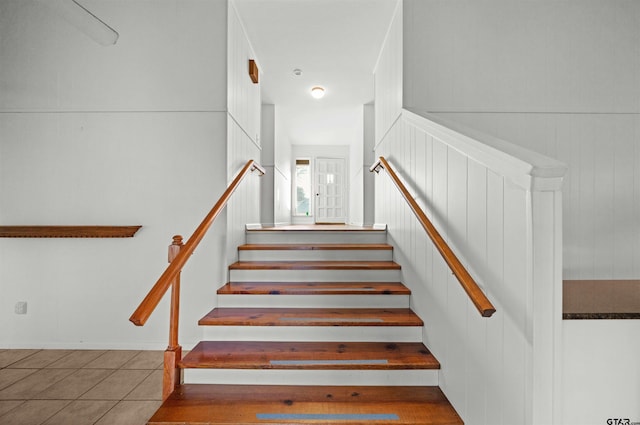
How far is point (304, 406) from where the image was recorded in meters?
1.73

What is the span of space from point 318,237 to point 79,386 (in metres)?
2.13

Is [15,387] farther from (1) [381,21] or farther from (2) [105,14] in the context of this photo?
(1) [381,21]

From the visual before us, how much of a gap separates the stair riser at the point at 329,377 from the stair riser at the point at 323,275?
953 millimetres

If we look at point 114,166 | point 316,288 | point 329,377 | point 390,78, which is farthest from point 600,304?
point 114,166

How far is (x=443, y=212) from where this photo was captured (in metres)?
1.93

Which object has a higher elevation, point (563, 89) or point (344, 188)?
point (563, 89)

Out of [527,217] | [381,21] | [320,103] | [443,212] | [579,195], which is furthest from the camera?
[320,103]

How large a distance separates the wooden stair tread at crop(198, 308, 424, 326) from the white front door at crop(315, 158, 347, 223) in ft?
22.3

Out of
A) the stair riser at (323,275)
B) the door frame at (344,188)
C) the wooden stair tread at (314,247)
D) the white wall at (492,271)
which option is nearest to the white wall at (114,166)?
the wooden stair tread at (314,247)

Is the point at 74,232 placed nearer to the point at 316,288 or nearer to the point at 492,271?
the point at 316,288

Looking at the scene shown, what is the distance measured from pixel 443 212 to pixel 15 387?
2961 millimetres

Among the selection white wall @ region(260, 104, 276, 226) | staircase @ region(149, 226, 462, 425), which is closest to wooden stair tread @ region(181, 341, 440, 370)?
staircase @ region(149, 226, 462, 425)

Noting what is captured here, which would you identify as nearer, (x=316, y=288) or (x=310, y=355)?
(x=310, y=355)

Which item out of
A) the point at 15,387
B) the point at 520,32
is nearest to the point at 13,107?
the point at 15,387
